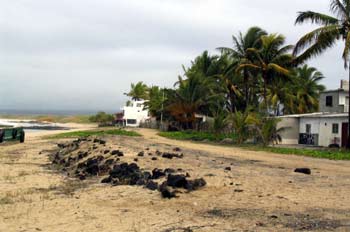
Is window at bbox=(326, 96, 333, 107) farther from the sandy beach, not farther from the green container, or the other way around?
the sandy beach

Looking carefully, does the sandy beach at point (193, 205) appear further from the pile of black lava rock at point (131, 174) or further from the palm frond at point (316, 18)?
the palm frond at point (316, 18)

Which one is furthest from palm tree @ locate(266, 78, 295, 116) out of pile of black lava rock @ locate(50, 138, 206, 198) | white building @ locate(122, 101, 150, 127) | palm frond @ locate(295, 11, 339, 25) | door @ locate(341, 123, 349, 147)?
white building @ locate(122, 101, 150, 127)

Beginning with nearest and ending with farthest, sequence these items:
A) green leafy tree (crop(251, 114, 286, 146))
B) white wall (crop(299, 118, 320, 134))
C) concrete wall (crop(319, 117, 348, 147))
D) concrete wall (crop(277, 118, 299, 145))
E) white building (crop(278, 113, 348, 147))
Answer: green leafy tree (crop(251, 114, 286, 146)) < white building (crop(278, 113, 348, 147)) < concrete wall (crop(319, 117, 348, 147)) < white wall (crop(299, 118, 320, 134)) < concrete wall (crop(277, 118, 299, 145))

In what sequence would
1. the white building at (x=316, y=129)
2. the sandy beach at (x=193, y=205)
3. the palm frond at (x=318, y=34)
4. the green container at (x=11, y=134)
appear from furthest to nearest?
the green container at (x=11, y=134), the white building at (x=316, y=129), the palm frond at (x=318, y=34), the sandy beach at (x=193, y=205)

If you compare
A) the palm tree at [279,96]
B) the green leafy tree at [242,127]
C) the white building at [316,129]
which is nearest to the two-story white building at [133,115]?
the palm tree at [279,96]

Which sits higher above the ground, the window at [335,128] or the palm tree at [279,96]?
the palm tree at [279,96]

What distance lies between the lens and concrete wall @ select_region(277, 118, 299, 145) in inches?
1464

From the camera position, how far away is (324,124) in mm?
33844

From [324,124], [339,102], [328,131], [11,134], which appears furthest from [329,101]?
[11,134]

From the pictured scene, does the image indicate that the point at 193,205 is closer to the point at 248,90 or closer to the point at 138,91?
the point at 248,90

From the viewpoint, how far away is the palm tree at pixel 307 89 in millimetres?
49775

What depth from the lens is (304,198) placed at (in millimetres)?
10594

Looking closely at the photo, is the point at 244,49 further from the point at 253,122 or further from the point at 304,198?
the point at 304,198

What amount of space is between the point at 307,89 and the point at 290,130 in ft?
63.5
